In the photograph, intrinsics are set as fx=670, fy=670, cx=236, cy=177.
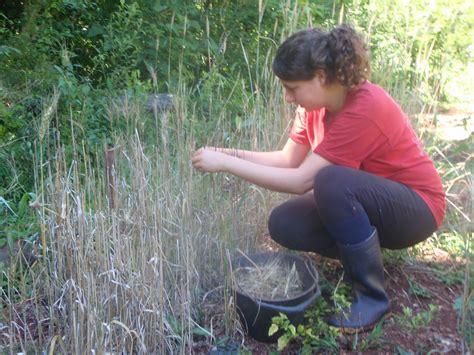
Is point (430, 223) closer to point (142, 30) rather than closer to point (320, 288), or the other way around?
point (320, 288)

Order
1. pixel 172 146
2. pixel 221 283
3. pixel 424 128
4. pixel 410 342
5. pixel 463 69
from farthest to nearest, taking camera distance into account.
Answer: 1. pixel 463 69
2. pixel 424 128
3. pixel 172 146
4. pixel 221 283
5. pixel 410 342

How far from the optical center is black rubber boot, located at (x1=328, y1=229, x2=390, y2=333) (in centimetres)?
246

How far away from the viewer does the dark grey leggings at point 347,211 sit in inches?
95.7

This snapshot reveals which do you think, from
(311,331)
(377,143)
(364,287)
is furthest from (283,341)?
(377,143)

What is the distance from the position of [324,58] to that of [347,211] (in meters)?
0.56

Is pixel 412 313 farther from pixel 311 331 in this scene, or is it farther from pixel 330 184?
pixel 330 184

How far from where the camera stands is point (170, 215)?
8.15 feet

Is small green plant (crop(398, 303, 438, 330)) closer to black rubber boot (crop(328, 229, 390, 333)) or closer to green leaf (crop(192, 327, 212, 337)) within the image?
black rubber boot (crop(328, 229, 390, 333))

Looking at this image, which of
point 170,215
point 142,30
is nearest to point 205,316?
point 170,215

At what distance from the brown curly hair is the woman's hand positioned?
0.39 meters

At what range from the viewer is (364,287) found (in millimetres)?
2543

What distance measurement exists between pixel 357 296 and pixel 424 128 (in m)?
1.55

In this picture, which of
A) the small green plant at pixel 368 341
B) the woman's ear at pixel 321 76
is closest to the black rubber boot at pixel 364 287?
the small green plant at pixel 368 341

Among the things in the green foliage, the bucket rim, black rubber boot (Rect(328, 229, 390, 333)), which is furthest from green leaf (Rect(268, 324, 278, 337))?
the green foliage
